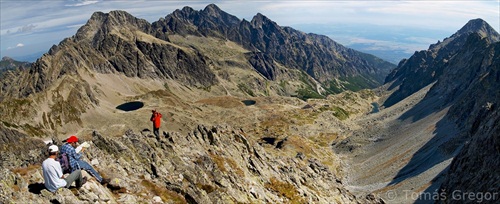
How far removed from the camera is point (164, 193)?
1430 inches

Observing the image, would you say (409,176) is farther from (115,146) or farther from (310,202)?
(115,146)

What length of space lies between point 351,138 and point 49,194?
160968 mm

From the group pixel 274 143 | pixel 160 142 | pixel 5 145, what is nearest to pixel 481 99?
pixel 274 143

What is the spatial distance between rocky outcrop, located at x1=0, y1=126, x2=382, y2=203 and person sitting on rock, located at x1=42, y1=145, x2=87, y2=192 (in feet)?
2.31

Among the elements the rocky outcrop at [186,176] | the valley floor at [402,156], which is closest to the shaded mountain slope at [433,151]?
the valley floor at [402,156]

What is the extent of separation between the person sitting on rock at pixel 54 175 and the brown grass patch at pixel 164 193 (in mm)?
9971

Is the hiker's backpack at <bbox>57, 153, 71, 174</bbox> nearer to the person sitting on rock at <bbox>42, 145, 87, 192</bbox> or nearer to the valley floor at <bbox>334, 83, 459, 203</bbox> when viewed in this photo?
the person sitting on rock at <bbox>42, 145, 87, 192</bbox>

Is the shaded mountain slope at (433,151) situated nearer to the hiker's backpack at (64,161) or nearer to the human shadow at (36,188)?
the hiker's backpack at (64,161)

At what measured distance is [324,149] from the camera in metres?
165

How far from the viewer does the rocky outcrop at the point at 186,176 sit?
27.9 metres

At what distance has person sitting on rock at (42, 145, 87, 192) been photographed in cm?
2338

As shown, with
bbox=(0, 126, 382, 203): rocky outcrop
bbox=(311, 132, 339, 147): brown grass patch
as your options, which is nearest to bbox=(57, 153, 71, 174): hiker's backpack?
bbox=(0, 126, 382, 203): rocky outcrop

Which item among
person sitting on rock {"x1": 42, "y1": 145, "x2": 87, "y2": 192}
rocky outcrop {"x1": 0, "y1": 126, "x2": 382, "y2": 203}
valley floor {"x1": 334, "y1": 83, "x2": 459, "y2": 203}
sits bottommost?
valley floor {"x1": 334, "y1": 83, "x2": 459, "y2": 203}

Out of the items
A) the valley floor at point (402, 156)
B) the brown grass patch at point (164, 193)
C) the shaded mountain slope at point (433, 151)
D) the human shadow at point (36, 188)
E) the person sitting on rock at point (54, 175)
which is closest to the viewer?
the person sitting on rock at point (54, 175)
